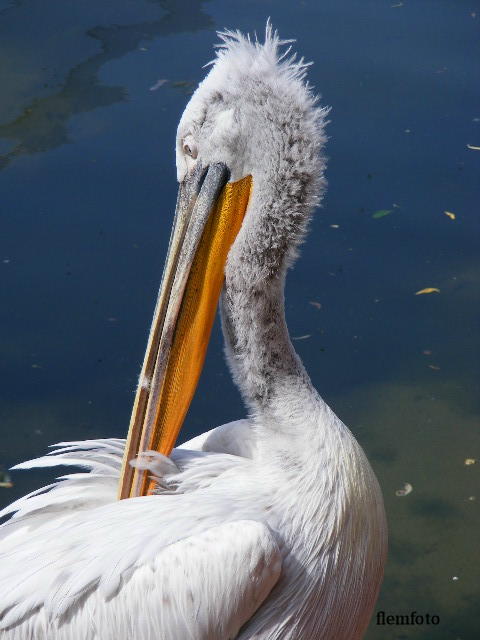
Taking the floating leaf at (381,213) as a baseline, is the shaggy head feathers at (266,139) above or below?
above

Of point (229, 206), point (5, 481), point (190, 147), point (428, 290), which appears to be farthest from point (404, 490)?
point (190, 147)

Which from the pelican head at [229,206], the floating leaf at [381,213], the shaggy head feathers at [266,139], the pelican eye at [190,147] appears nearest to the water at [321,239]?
the floating leaf at [381,213]

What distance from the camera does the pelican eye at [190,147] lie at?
2.46m

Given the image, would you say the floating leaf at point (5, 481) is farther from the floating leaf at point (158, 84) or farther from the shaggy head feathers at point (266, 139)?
the floating leaf at point (158, 84)

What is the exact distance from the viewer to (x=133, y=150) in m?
6.07

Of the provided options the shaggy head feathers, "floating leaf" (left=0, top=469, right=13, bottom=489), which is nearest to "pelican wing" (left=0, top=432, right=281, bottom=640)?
the shaggy head feathers

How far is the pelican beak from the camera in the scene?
244 cm

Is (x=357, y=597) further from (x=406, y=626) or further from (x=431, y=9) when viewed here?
(x=431, y=9)

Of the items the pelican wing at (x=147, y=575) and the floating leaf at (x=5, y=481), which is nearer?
the pelican wing at (x=147, y=575)

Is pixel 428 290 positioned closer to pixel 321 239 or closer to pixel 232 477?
pixel 321 239

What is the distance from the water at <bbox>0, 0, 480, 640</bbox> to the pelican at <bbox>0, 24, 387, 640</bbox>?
123 cm

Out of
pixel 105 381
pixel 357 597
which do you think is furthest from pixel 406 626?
pixel 105 381

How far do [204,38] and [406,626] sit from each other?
4980 mm

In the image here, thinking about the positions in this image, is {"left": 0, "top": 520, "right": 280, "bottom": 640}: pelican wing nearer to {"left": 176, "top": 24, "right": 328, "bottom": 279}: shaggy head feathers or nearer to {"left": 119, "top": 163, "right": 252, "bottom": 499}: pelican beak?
{"left": 119, "top": 163, "right": 252, "bottom": 499}: pelican beak
